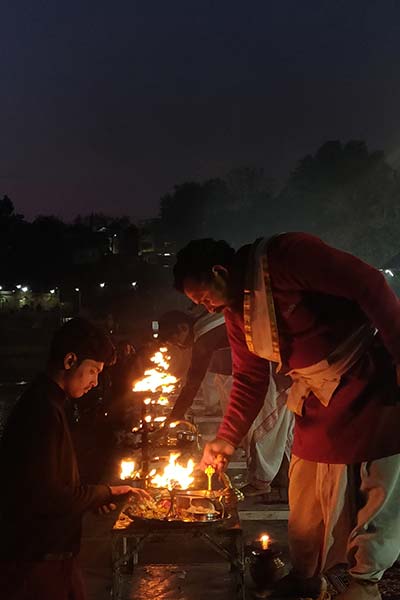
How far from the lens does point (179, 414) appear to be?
26.1ft

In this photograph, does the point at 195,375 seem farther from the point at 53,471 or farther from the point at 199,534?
the point at 53,471

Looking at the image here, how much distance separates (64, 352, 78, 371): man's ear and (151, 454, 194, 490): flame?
A: 1914 mm

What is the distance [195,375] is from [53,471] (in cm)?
434

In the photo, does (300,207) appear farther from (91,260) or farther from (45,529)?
(91,260)

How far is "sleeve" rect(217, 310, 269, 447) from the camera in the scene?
4.79 meters

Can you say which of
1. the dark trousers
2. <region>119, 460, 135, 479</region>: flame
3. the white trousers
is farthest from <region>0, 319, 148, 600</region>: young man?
the white trousers

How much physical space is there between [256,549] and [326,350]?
2.10 meters

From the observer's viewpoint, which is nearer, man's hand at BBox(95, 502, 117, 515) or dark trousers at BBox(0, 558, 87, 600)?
dark trousers at BBox(0, 558, 87, 600)

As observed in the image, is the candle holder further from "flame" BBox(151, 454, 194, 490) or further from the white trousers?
the white trousers

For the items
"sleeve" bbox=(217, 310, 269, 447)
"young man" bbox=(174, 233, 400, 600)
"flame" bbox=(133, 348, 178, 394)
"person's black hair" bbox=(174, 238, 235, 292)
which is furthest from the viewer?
"flame" bbox=(133, 348, 178, 394)

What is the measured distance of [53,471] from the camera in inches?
136

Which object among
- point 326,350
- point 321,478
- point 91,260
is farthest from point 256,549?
point 91,260

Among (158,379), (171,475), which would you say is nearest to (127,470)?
(171,475)

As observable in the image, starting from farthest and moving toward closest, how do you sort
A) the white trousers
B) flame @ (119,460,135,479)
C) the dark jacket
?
1. the white trousers
2. flame @ (119,460,135,479)
3. the dark jacket
